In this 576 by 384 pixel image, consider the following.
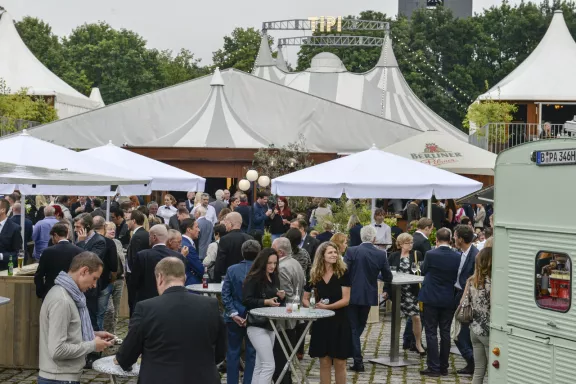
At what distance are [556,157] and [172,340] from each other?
3439mm

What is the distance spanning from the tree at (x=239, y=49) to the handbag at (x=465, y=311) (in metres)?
64.6

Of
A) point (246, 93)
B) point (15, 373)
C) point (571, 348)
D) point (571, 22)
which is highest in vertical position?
point (571, 22)

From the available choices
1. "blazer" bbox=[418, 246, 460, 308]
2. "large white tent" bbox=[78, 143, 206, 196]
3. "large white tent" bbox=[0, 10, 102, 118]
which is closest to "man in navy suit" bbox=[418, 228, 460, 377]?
"blazer" bbox=[418, 246, 460, 308]

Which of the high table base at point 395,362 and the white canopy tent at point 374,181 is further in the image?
the white canopy tent at point 374,181

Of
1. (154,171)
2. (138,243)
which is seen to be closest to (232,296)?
(138,243)

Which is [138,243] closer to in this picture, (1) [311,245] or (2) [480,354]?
(1) [311,245]

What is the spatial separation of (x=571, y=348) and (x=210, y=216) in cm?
1208

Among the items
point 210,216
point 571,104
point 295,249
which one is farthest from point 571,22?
point 295,249

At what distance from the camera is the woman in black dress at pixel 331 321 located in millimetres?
10148

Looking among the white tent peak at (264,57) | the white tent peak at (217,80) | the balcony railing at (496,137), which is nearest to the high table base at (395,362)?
the white tent peak at (217,80)

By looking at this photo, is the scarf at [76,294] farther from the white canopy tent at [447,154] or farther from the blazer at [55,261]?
the white canopy tent at [447,154]

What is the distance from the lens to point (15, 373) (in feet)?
36.7

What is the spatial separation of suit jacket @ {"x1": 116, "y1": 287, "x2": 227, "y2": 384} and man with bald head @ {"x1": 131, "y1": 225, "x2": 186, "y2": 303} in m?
3.97

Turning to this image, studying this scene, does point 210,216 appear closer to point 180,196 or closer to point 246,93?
point 180,196
